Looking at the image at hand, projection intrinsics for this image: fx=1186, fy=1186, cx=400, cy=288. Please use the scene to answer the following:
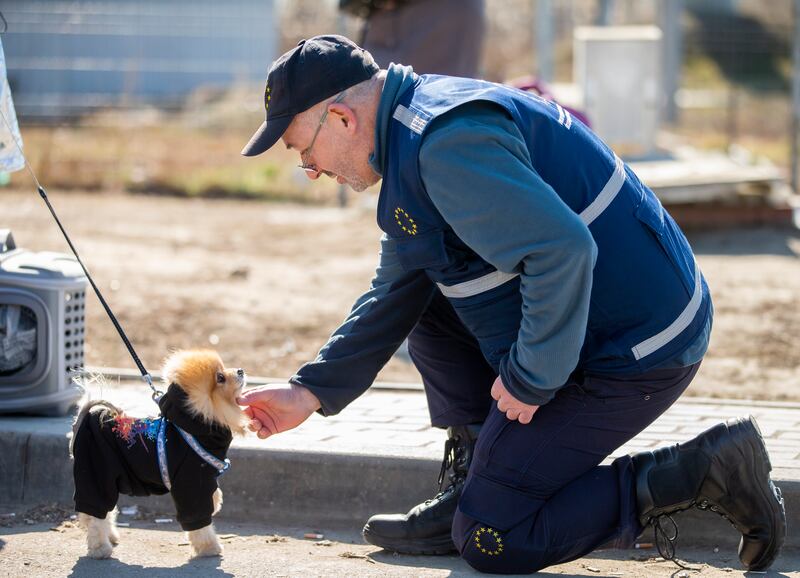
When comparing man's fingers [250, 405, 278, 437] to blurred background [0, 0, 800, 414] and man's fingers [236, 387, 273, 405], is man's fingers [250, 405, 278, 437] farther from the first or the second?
blurred background [0, 0, 800, 414]

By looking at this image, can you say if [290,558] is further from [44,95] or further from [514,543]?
[44,95]

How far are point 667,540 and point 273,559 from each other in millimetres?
1248

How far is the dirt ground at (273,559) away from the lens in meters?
3.68

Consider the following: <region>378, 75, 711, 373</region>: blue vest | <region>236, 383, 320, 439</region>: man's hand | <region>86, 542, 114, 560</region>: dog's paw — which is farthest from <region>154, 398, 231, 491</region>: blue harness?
<region>378, 75, 711, 373</region>: blue vest

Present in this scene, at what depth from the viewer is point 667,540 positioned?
363cm

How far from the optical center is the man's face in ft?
10.8

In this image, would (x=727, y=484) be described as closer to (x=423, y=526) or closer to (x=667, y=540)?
(x=667, y=540)

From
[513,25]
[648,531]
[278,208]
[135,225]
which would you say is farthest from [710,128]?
[648,531]

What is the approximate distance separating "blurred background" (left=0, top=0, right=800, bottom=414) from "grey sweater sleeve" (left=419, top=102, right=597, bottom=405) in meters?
2.27

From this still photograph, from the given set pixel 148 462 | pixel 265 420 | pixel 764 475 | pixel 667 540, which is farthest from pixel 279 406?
pixel 764 475

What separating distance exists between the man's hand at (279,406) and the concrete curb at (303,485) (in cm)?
56

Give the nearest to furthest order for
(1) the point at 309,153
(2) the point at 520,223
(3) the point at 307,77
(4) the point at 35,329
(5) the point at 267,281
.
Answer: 1. (2) the point at 520,223
2. (3) the point at 307,77
3. (1) the point at 309,153
4. (4) the point at 35,329
5. (5) the point at 267,281

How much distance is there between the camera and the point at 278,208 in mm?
12578

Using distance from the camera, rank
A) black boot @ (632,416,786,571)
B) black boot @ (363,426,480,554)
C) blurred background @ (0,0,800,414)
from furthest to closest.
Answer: blurred background @ (0,0,800,414) → black boot @ (363,426,480,554) → black boot @ (632,416,786,571)
